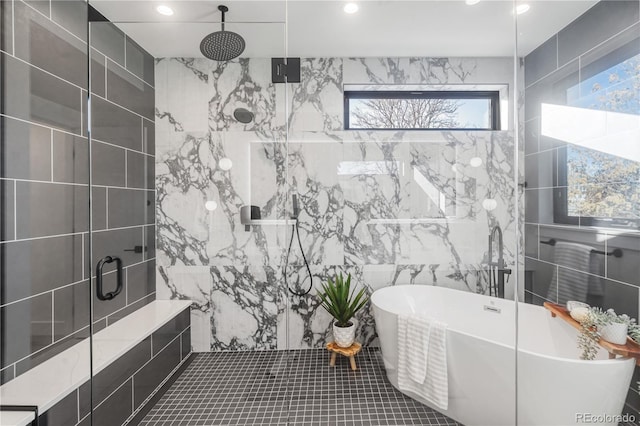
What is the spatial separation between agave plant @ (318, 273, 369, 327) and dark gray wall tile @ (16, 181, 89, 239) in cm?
146

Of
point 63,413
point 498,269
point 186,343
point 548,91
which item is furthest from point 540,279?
point 63,413

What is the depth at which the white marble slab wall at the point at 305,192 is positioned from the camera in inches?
58.5

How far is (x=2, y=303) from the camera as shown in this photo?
125 centimetres

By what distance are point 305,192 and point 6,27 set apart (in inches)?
66.0

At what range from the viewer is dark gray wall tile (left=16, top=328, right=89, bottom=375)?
4.33 feet

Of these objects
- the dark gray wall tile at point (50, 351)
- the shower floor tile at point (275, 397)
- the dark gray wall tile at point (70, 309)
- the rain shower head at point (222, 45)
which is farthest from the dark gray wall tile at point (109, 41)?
the shower floor tile at point (275, 397)

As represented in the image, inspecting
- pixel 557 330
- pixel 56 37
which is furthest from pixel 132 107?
pixel 557 330

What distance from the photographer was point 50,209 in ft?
4.66

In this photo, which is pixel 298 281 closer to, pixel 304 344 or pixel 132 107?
pixel 304 344

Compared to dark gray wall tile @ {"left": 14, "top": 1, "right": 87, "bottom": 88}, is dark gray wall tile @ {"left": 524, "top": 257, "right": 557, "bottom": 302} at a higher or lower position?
lower

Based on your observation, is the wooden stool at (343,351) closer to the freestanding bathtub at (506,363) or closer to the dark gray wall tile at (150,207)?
the freestanding bathtub at (506,363)

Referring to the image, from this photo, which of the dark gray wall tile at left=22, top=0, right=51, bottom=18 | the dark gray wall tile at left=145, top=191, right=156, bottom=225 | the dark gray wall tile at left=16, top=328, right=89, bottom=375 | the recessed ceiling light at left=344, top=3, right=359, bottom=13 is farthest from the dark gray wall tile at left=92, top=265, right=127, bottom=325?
the recessed ceiling light at left=344, top=3, right=359, bottom=13

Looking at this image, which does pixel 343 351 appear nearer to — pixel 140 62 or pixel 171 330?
pixel 171 330

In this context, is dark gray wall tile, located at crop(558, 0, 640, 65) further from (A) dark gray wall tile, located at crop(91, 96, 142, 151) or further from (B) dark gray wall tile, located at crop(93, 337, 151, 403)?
(B) dark gray wall tile, located at crop(93, 337, 151, 403)
